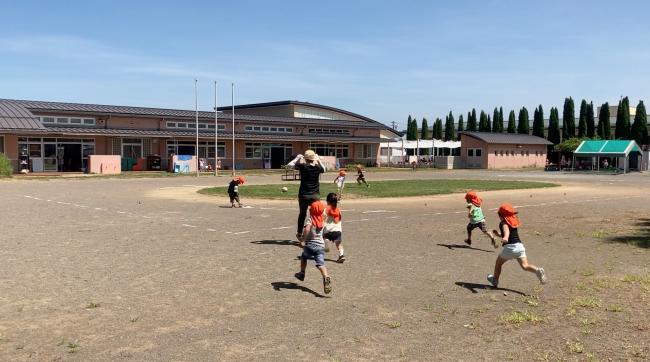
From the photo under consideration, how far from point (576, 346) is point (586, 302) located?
1.68 metres

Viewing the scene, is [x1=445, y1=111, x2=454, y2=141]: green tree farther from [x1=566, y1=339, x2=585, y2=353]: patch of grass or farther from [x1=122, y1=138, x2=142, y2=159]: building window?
[x1=566, y1=339, x2=585, y2=353]: patch of grass

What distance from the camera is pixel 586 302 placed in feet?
21.9

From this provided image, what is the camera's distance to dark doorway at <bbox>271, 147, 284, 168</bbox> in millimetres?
56500

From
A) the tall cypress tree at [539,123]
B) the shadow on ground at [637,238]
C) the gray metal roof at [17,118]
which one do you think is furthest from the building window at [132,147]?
the tall cypress tree at [539,123]

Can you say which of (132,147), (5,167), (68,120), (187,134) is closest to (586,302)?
(5,167)

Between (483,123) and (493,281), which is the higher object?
(483,123)

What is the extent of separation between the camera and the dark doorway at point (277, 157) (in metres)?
56.5

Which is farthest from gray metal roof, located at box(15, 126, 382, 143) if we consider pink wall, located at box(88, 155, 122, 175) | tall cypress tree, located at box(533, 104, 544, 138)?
tall cypress tree, located at box(533, 104, 544, 138)

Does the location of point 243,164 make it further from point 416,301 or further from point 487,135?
point 416,301

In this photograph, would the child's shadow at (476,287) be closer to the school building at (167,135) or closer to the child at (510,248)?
the child at (510,248)

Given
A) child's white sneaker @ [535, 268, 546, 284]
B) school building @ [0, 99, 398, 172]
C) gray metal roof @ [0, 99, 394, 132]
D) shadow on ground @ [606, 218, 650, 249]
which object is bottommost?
shadow on ground @ [606, 218, 650, 249]

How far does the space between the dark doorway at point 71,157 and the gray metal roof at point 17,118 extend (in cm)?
364

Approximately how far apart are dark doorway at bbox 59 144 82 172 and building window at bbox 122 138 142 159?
3.49 m

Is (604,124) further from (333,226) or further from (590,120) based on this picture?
(333,226)
